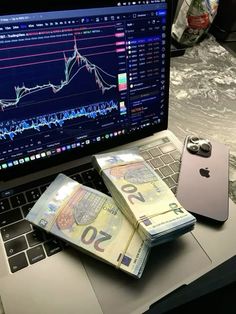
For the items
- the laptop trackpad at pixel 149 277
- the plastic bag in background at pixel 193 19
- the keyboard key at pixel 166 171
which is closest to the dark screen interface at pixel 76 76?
the keyboard key at pixel 166 171

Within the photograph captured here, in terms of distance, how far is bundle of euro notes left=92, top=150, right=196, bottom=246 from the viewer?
42cm

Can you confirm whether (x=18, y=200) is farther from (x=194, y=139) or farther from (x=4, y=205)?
(x=194, y=139)

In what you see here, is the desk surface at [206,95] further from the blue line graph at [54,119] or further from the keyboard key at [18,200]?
the keyboard key at [18,200]

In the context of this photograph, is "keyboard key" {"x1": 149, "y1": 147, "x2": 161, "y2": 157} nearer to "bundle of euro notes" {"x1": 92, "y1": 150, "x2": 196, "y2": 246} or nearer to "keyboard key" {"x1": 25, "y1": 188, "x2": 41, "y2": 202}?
"bundle of euro notes" {"x1": 92, "y1": 150, "x2": 196, "y2": 246}

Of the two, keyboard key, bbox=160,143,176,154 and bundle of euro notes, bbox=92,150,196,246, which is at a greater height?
bundle of euro notes, bbox=92,150,196,246

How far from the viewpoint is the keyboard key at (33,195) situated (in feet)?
1.68

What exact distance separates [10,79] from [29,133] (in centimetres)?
9

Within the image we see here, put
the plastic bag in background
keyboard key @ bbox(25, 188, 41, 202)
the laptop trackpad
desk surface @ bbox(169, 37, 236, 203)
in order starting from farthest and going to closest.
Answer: the plastic bag in background, desk surface @ bbox(169, 37, 236, 203), keyboard key @ bbox(25, 188, 41, 202), the laptop trackpad

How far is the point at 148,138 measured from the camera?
64 cm

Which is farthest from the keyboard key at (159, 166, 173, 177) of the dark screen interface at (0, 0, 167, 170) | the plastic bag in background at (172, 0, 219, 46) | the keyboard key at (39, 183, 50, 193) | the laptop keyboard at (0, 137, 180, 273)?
the plastic bag in background at (172, 0, 219, 46)

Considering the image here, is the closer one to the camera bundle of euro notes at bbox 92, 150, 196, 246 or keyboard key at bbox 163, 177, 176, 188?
bundle of euro notes at bbox 92, 150, 196, 246

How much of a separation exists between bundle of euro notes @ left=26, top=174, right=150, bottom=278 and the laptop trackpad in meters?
0.03

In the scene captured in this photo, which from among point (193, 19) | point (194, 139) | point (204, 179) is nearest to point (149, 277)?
point (204, 179)

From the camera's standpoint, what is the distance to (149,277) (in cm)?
44
